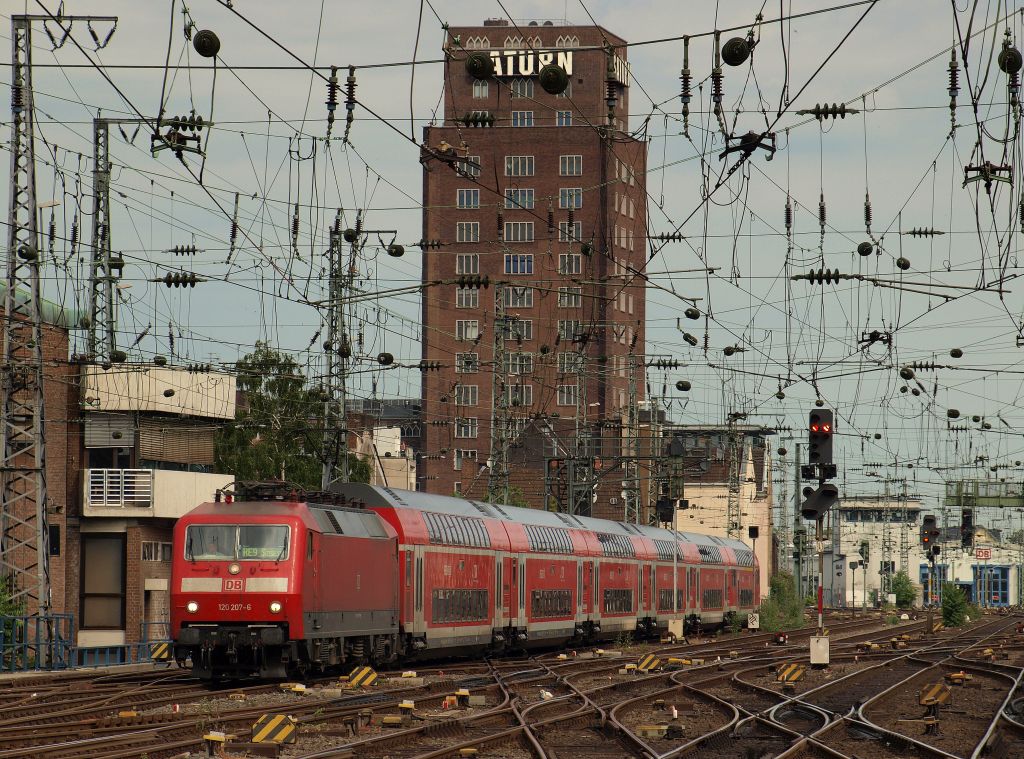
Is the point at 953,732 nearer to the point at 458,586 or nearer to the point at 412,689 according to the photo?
the point at 412,689

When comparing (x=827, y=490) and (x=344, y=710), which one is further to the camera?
(x=827, y=490)

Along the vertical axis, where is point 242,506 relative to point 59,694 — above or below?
above

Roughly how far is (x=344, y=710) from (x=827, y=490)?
13010 mm

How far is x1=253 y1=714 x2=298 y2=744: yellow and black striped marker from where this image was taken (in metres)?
17.6

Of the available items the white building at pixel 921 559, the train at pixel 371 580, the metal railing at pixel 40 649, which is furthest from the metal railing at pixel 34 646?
the white building at pixel 921 559

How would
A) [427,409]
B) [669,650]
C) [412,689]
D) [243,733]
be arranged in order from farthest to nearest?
[427,409], [669,650], [412,689], [243,733]

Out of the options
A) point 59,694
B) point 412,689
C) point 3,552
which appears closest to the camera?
point 59,694

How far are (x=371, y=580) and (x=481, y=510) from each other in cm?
933

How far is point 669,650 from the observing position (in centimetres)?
4506

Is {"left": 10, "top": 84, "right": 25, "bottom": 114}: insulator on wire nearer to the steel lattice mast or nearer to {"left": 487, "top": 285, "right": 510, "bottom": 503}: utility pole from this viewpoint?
the steel lattice mast

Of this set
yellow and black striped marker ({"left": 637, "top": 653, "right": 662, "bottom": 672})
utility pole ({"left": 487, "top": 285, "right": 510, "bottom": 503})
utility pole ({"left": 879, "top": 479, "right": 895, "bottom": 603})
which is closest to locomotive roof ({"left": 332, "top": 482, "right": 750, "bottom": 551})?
utility pole ({"left": 487, "top": 285, "right": 510, "bottom": 503})

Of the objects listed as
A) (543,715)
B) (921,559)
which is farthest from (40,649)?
(921,559)

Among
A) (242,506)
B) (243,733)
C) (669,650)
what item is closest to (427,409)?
(669,650)

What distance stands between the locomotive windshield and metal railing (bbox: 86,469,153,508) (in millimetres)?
25035
